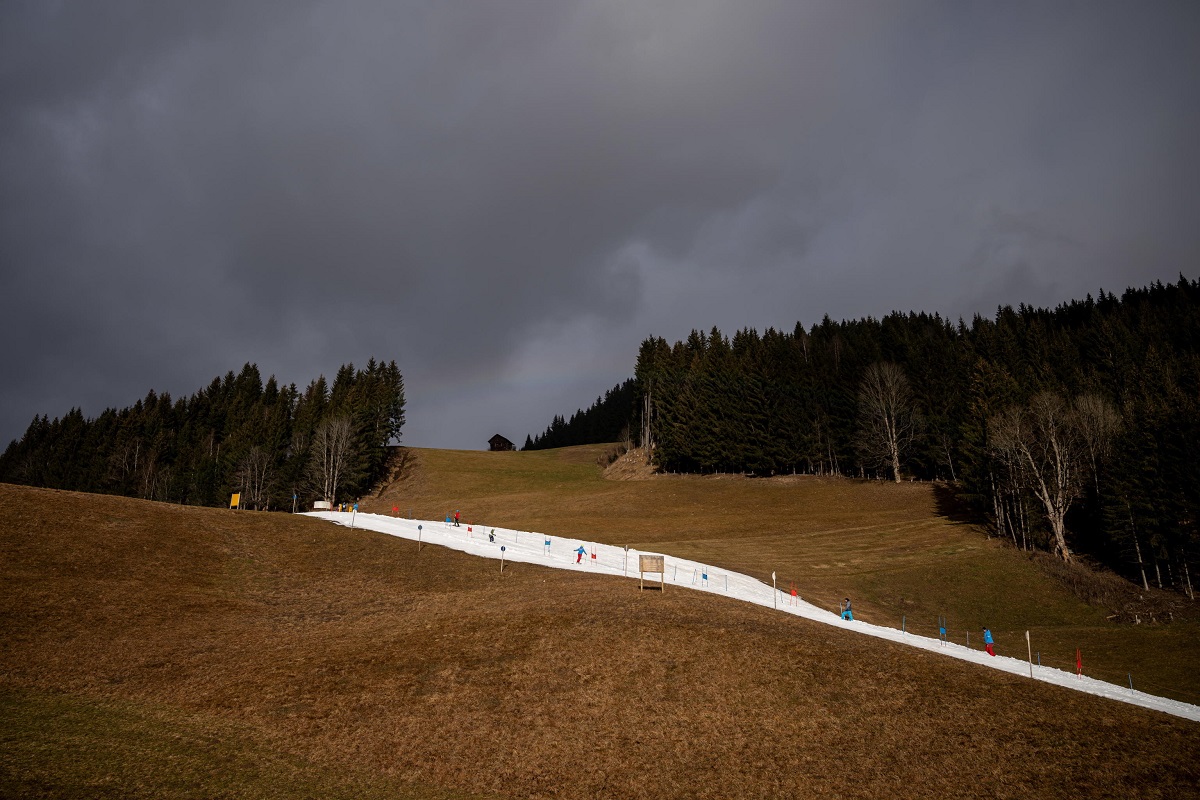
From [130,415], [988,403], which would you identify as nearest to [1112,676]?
[988,403]

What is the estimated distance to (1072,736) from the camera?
15711 millimetres

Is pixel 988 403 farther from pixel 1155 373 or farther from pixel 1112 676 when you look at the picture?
pixel 1112 676

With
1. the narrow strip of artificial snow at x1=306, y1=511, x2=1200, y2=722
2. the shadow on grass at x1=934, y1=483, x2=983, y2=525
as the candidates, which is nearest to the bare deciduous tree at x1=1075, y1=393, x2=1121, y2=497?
the shadow on grass at x1=934, y1=483, x2=983, y2=525

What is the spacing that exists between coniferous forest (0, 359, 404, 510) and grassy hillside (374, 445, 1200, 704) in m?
10.2

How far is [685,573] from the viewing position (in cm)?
4009

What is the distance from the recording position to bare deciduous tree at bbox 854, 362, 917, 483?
278ft

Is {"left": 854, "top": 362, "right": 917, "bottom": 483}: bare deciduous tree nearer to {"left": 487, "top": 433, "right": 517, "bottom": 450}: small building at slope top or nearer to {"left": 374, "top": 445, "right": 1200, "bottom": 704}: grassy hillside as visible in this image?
{"left": 374, "top": 445, "right": 1200, "bottom": 704}: grassy hillside

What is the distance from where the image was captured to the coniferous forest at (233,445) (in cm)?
9100

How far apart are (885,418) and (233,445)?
344 ft

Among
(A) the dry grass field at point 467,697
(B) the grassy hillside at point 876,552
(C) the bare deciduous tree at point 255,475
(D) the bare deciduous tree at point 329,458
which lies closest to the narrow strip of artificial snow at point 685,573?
(B) the grassy hillside at point 876,552

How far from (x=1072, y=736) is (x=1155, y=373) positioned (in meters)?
82.8

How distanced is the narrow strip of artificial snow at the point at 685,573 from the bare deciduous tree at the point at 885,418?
172 ft

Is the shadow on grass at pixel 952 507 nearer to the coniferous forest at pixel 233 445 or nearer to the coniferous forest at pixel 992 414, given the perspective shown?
the coniferous forest at pixel 992 414

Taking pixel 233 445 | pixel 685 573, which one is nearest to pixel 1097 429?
pixel 685 573
